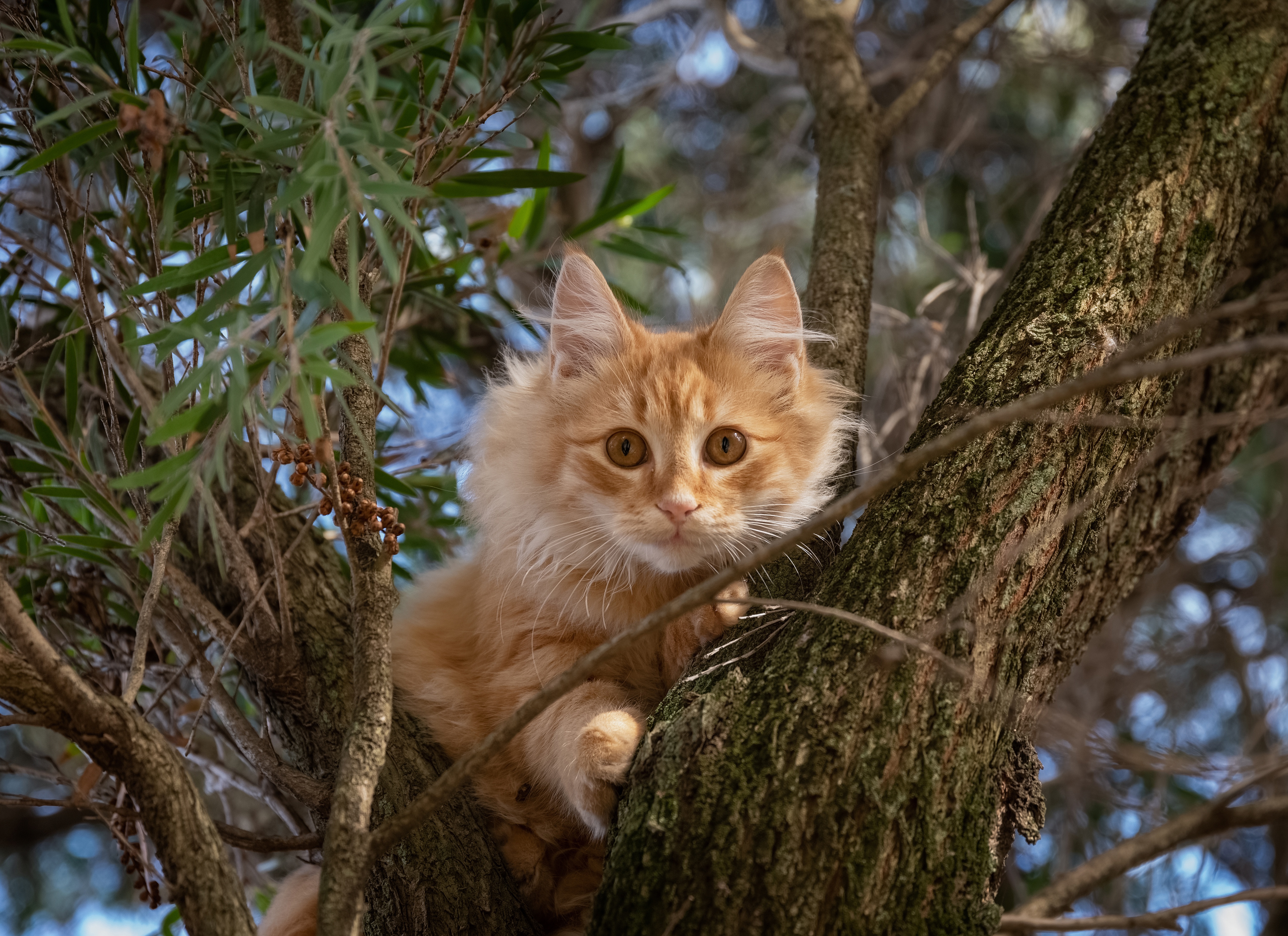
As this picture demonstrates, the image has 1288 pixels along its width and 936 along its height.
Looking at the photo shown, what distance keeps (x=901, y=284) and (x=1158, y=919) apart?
3.10 m

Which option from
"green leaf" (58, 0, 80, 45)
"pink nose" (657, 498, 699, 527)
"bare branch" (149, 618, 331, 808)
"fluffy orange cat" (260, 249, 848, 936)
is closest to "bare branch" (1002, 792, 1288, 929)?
"fluffy orange cat" (260, 249, 848, 936)

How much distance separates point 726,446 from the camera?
1.91 meters

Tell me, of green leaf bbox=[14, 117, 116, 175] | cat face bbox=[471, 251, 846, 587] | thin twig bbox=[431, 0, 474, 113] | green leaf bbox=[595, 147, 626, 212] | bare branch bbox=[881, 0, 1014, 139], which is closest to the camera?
green leaf bbox=[14, 117, 116, 175]

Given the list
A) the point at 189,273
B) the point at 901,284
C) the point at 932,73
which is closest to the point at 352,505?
the point at 189,273

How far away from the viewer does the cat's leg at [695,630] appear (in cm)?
169

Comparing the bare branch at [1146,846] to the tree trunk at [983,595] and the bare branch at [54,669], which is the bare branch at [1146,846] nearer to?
the tree trunk at [983,595]

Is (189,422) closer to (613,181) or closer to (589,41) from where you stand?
(589,41)

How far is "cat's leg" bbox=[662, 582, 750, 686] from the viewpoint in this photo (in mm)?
1689

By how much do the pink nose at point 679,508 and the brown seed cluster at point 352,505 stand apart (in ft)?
1.64

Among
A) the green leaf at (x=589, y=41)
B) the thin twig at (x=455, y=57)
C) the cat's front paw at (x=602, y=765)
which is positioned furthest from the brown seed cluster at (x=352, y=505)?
the green leaf at (x=589, y=41)

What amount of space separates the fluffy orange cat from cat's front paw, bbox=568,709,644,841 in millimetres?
35

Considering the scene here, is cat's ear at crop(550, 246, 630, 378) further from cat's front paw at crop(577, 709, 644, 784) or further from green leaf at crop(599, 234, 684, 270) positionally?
cat's front paw at crop(577, 709, 644, 784)

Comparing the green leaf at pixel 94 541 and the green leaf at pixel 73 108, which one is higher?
the green leaf at pixel 73 108

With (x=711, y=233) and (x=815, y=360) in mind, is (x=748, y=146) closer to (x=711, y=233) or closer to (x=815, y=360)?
(x=711, y=233)
